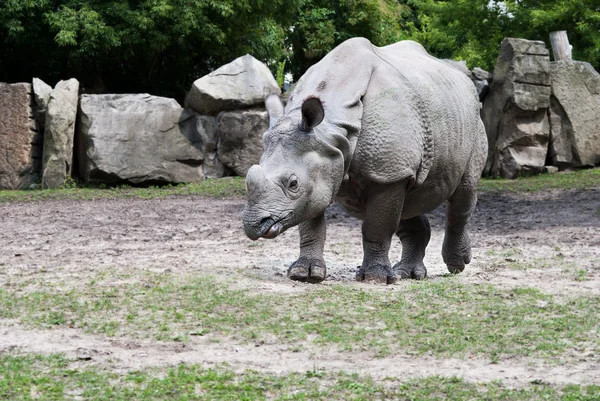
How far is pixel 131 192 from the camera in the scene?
48.2ft

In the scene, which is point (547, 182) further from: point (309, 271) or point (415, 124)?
point (309, 271)

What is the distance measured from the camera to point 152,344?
16.1 feet

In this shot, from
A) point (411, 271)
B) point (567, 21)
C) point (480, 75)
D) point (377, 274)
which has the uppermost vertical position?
point (567, 21)

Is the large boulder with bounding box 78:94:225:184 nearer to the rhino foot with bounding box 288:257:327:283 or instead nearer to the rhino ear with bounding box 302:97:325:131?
the rhino foot with bounding box 288:257:327:283

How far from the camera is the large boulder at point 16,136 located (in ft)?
49.0

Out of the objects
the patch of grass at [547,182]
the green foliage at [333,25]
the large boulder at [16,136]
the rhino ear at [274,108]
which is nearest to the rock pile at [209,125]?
the large boulder at [16,136]

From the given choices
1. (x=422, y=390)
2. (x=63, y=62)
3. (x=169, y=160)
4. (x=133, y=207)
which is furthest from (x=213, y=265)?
(x=63, y=62)

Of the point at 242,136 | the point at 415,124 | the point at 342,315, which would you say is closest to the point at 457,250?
the point at 415,124

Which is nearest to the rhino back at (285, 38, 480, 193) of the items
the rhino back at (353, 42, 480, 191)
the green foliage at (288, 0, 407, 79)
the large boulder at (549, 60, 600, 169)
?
the rhino back at (353, 42, 480, 191)

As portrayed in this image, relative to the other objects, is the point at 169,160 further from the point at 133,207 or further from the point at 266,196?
the point at 266,196

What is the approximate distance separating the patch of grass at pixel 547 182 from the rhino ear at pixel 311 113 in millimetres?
8619

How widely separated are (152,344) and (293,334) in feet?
2.39

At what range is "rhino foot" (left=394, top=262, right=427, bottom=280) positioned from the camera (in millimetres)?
7410

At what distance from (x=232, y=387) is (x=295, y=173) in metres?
2.26
